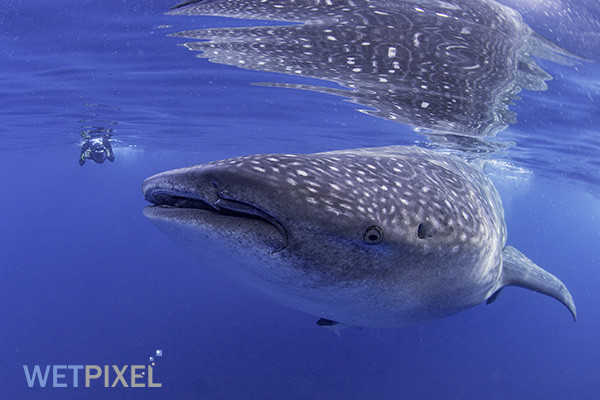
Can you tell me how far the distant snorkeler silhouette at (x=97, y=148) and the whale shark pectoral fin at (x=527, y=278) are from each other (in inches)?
768

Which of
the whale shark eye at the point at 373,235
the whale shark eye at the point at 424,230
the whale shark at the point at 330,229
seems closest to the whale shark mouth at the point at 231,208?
the whale shark at the point at 330,229

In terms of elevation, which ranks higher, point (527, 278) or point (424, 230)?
point (424, 230)

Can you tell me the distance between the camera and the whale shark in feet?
7.81

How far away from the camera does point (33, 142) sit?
27094mm

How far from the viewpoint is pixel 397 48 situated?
21.5 ft

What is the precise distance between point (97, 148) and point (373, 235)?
23.3m

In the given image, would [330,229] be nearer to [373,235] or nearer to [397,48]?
[373,235]

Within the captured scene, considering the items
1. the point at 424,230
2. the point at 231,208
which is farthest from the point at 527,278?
the point at 231,208

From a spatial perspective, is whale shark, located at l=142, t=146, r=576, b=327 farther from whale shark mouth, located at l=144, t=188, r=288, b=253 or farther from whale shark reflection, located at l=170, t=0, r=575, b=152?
whale shark reflection, located at l=170, t=0, r=575, b=152

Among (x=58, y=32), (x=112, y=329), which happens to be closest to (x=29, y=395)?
(x=112, y=329)

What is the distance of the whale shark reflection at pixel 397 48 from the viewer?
217 inches

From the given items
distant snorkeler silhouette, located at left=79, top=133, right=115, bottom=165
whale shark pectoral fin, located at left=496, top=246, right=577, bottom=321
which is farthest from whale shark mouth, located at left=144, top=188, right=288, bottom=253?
distant snorkeler silhouette, located at left=79, top=133, right=115, bottom=165

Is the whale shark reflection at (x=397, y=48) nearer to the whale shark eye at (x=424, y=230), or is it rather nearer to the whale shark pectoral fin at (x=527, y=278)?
the whale shark pectoral fin at (x=527, y=278)

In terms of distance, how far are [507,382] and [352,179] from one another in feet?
94.4
